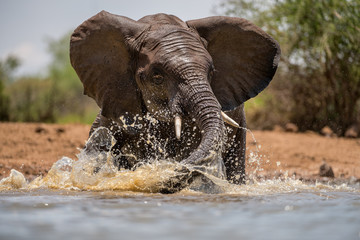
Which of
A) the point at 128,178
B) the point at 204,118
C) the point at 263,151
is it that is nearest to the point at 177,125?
the point at 204,118

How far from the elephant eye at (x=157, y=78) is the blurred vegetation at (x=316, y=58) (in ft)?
32.3

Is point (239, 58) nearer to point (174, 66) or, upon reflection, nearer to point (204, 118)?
point (174, 66)

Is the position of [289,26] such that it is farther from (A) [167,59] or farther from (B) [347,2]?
(A) [167,59]

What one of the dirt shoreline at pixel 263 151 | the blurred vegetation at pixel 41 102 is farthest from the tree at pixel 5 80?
the dirt shoreline at pixel 263 151

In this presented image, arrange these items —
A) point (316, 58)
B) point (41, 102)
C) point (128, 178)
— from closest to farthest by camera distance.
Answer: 1. point (128, 178)
2. point (316, 58)
3. point (41, 102)

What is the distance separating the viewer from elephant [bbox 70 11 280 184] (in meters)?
5.20

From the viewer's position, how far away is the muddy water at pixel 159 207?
3.19 m

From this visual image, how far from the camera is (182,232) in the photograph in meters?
3.15

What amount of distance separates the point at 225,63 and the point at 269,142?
604 cm

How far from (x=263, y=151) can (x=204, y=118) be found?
20.7 feet

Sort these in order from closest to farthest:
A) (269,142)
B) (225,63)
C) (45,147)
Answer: (225,63), (45,147), (269,142)

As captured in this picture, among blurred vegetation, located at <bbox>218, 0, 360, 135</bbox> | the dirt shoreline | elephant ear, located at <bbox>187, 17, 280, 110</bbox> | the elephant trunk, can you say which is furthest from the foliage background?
the elephant trunk

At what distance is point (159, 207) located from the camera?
411cm

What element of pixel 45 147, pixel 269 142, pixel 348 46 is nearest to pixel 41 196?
pixel 45 147
